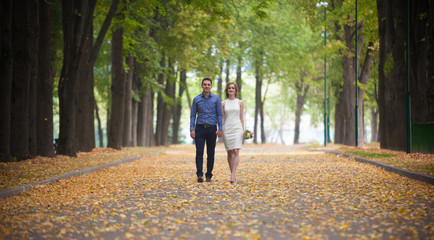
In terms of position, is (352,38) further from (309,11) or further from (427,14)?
(427,14)

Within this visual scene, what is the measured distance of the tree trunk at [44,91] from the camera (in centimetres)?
1744

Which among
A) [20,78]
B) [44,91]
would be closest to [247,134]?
[20,78]

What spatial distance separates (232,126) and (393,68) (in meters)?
13.1

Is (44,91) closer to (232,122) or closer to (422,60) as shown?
(232,122)

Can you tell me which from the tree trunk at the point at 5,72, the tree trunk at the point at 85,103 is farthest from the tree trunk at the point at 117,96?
the tree trunk at the point at 5,72

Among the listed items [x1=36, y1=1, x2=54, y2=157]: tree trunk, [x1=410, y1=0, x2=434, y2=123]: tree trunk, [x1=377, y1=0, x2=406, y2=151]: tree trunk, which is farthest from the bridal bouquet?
[x1=377, y1=0, x2=406, y2=151]: tree trunk

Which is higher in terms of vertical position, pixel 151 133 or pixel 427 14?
pixel 427 14

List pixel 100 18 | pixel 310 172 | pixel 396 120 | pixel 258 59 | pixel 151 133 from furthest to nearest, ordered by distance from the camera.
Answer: pixel 258 59 < pixel 151 133 < pixel 100 18 < pixel 396 120 < pixel 310 172

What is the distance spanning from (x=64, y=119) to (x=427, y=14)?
1384cm

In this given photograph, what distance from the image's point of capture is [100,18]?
25.2 meters

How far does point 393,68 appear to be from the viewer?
21.9 metres

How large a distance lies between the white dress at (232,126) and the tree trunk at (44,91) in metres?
8.65

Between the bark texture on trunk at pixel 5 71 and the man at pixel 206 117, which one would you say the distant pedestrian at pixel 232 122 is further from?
the bark texture on trunk at pixel 5 71

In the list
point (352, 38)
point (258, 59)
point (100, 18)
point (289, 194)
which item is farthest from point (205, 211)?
point (258, 59)
